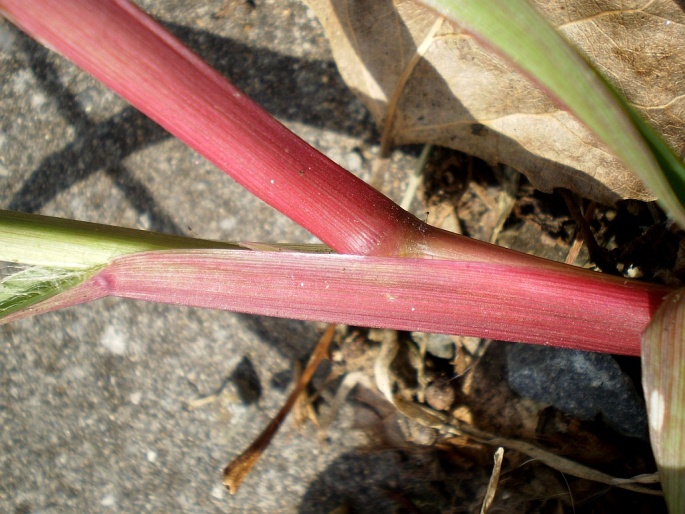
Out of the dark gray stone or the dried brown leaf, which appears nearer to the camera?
the dried brown leaf

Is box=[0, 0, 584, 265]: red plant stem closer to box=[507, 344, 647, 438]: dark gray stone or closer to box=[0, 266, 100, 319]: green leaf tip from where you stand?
box=[0, 266, 100, 319]: green leaf tip

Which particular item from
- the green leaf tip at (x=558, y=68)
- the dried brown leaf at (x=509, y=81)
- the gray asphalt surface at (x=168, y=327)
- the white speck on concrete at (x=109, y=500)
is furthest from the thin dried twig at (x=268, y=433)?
the green leaf tip at (x=558, y=68)

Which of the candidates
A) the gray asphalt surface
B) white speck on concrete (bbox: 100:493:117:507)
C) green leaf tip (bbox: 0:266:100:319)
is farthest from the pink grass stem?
white speck on concrete (bbox: 100:493:117:507)

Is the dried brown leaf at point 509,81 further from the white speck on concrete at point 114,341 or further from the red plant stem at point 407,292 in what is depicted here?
the white speck on concrete at point 114,341

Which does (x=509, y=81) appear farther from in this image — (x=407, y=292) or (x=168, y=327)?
(x=168, y=327)

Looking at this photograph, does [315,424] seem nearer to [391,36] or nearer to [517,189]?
[517,189]

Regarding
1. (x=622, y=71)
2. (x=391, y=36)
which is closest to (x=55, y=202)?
(x=391, y=36)

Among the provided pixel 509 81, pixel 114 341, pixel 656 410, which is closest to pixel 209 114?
pixel 509 81
